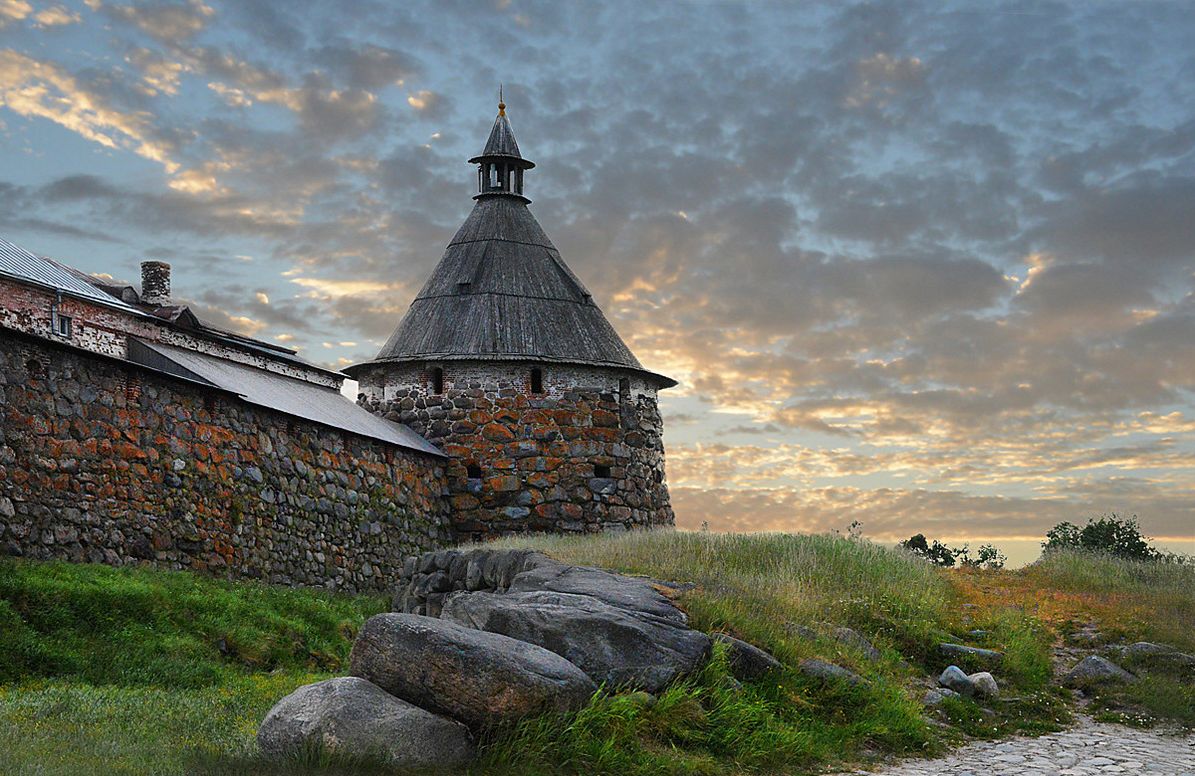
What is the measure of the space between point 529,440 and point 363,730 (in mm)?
18515

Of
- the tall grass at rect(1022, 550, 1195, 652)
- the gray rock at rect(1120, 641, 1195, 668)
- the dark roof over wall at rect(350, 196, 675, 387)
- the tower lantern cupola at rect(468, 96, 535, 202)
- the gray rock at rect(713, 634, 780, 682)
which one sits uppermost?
the tower lantern cupola at rect(468, 96, 535, 202)

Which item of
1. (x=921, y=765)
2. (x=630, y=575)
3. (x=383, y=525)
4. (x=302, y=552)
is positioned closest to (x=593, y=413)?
(x=383, y=525)

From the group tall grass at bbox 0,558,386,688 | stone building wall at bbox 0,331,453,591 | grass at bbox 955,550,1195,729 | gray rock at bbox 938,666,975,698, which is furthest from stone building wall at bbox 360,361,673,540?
gray rock at bbox 938,666,975,698

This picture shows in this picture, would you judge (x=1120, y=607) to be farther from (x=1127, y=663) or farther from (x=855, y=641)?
(x=855, y=641)

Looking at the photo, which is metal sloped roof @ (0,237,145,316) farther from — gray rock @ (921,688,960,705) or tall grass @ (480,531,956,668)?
gray rock @ (921,688,960,705)

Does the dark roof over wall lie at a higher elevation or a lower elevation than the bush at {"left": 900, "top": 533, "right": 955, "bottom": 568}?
higher

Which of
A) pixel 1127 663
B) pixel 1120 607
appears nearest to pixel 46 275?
pixel 1120 607

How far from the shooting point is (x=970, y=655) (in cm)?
1345

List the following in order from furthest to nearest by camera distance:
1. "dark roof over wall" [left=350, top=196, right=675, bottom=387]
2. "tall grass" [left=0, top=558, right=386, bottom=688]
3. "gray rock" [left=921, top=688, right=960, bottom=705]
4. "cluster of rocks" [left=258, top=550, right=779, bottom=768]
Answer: "dark roof over wall" [left=350, top=196, right=675, bottom=387] < "tall grass" [left=0, top=558, right=386, bottom=688] < "gray rock" [left=921, top=688, right=960, bottom=705] < "cluster of rocks" [left=258, top=550, right=779, bottom=768]

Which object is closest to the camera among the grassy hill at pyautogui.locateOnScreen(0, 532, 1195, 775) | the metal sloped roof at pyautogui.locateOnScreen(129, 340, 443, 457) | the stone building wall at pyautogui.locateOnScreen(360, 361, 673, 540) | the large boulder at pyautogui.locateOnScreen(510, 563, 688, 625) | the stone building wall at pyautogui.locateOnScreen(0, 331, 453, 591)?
the grassy hill at pyautogui.locateOnScreen(0, 532, 1195, 775)

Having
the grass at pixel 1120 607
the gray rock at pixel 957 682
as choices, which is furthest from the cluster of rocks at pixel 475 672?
the grass at pixel 1120 607

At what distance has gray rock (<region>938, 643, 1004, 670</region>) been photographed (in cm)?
1340

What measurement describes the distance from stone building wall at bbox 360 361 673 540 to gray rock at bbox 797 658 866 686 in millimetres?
15009

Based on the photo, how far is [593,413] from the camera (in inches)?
1069
